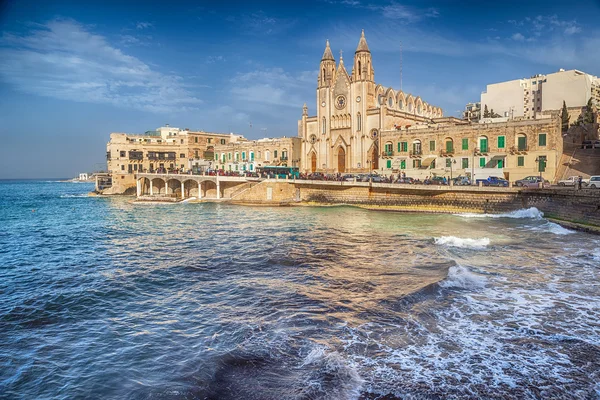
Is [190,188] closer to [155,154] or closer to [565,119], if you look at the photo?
[155,154]

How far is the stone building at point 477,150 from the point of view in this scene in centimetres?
3966

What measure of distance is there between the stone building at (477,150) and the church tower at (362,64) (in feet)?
34.3

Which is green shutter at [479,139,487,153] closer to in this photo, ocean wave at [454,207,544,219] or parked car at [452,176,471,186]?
parked car at [452,176,471,186]

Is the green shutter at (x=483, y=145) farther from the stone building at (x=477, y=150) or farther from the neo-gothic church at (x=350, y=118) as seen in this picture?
the neo-gothic church at (x=350, y=118)

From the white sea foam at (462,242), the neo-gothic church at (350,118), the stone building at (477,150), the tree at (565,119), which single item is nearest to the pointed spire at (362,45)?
the neo-gothic church at (350,118)

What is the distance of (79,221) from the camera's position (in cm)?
3566

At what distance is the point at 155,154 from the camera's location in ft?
250

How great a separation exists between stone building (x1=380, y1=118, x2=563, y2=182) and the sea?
20.7 m

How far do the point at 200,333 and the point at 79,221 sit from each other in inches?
1219

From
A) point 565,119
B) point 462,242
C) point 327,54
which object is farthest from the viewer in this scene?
point 327,54

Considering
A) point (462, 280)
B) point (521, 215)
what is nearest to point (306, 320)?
point (462, 280)

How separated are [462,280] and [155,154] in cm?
7173

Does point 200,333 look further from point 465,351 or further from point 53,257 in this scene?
point 53,257

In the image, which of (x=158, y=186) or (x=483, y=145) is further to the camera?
(x=158, y=186)
